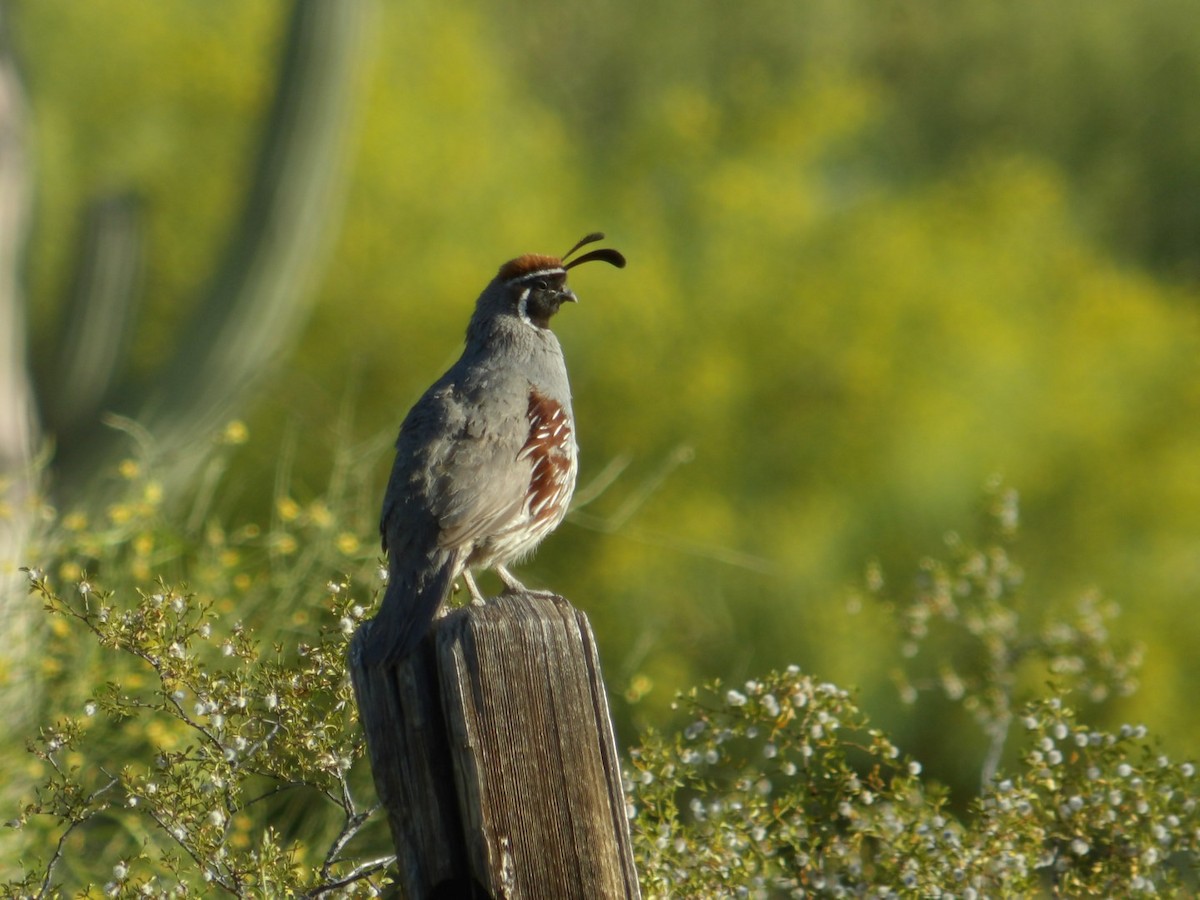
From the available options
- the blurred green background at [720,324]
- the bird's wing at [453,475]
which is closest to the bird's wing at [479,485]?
the bird's wing at [453,475]

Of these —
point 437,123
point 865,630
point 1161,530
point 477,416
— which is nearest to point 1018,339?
point 1161,530

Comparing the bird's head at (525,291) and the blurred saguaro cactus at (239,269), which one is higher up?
the blurred saguaro cactus at (239,269)

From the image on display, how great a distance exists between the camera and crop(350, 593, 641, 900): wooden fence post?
2.09 metres

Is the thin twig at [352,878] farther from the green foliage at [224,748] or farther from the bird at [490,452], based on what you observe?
the bird at [490,452]

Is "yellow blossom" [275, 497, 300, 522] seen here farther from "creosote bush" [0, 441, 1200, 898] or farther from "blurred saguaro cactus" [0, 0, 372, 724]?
"blurred saguaro cactus" [0, 0, 372, 724]

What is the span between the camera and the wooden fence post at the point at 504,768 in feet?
6.87

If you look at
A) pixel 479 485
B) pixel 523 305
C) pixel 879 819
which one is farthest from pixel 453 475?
pixel 879 819

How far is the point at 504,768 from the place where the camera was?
2.10 m

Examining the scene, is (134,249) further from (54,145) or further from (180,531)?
(180,531)

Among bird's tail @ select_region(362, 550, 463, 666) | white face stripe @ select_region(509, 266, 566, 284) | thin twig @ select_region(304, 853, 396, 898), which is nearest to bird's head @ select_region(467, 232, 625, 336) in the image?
white face stripe @ select_region(509, 266, 566, 284)

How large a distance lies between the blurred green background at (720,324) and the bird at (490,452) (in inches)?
134

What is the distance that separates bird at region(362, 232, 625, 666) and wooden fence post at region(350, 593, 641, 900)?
0.54 metres

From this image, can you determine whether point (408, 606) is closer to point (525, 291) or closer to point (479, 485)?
point (479, 485)

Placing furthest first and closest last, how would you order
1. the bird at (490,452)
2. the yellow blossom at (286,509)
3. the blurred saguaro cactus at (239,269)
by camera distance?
the blurred saguaro cactus at (239,269), the yellow blossom at (286,509), the bird at (490,452)
